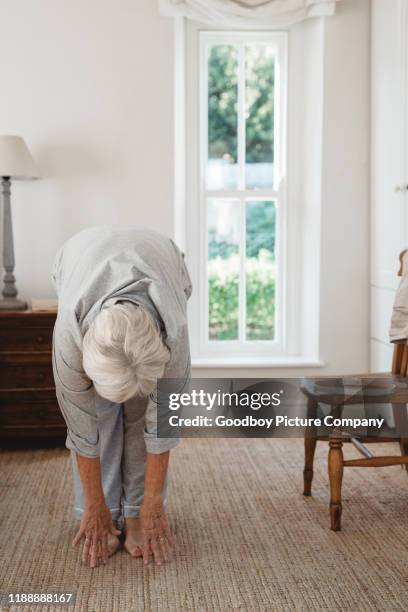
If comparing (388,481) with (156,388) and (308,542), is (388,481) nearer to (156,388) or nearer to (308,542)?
(308,542)

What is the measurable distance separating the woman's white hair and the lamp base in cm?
193

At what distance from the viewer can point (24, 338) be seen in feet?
12.9

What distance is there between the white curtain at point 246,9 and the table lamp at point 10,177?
113 cm

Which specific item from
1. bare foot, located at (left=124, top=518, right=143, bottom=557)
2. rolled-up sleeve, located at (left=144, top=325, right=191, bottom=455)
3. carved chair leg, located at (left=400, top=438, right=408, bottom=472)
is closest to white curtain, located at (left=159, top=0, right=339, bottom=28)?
carved chair leg, located at (left=400, top=438, right=408, bottom=472)

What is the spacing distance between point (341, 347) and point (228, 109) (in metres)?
1.58

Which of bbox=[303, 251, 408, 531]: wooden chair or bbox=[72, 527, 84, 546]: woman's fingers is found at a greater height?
bbox=[303, 251, 408, 531]: wooden chair

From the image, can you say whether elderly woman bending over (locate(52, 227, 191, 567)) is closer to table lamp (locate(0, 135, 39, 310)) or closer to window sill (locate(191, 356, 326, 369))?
table lamp (locate(0, 135, 39, 310))

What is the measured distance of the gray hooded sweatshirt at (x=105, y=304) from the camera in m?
2.32

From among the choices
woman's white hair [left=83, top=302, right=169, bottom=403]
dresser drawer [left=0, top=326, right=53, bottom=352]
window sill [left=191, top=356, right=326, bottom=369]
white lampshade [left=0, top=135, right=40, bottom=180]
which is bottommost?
window sill [left=191, top=356, right=326, bottom=369]

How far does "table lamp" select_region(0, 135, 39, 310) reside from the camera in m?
3.99

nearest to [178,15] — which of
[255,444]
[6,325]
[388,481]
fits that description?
[6,325]

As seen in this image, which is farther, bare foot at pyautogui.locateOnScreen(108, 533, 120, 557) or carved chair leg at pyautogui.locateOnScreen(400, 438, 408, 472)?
carved chair leg at pyautogui.locateOnScreen(400, 438, 408, 472)

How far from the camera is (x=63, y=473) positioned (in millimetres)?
3623

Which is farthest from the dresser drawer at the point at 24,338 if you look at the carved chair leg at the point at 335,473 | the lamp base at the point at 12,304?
the carved chair leg at the point at 335,473
